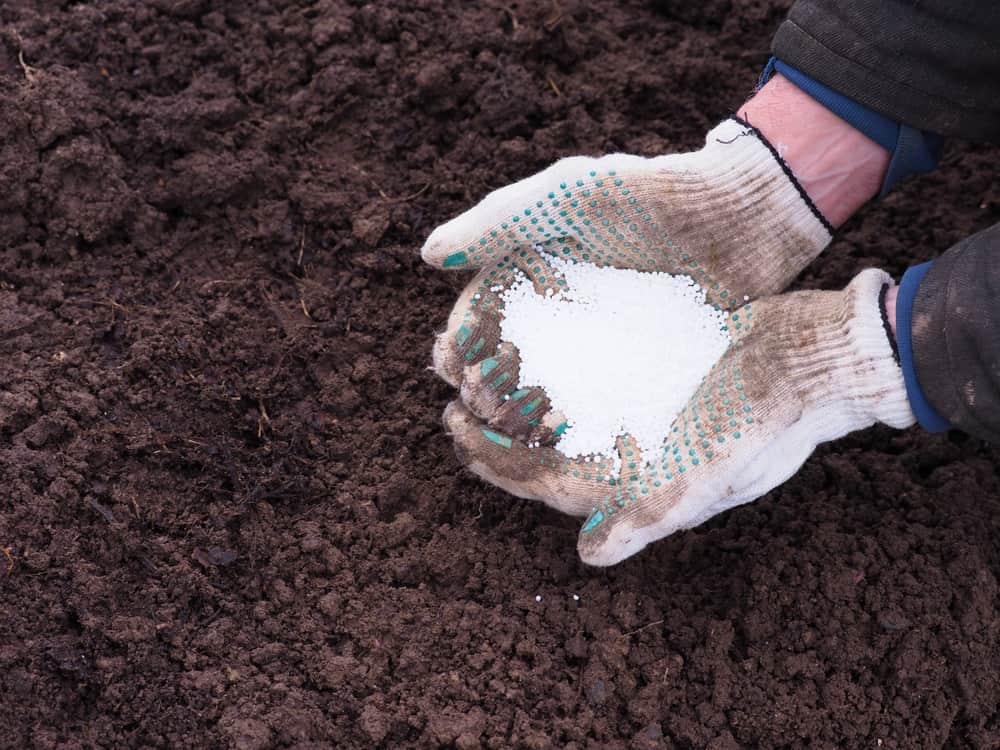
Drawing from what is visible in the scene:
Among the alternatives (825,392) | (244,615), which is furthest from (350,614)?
(825,392)

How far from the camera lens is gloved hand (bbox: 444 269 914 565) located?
6.67 ft

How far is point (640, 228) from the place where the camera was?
2.24m

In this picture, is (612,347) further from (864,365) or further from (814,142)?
(814,142)

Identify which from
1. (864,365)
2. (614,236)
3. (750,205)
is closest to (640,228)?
(614,236)

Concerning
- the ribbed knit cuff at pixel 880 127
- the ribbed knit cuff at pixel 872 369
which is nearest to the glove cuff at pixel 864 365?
the ribbed knit cuff at pixel 872 369

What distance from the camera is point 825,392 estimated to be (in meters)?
2.08

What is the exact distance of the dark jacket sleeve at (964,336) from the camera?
1.91m

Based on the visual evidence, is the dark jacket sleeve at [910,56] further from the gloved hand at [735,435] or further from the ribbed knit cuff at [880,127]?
the gloved hand at [735,435]

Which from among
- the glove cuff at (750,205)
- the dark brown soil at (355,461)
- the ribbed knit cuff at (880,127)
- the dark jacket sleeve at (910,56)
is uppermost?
the dark jacket sleeve at (910,56)

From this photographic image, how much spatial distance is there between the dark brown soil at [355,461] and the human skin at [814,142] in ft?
1.30

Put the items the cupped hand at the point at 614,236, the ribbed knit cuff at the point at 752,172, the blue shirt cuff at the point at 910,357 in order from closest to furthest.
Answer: the blue shirt cuff at the point at 910,357, the cupped hand at the point at 614,236, the ribbed knit cuff at the point at 752,172

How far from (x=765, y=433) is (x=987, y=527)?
0.67 m

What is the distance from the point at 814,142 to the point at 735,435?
0.79 m

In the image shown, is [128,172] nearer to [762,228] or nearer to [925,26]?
[762,228]
